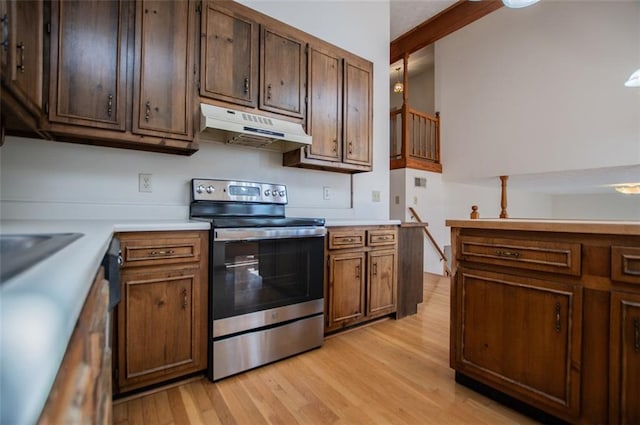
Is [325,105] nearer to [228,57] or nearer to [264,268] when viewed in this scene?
[228,57]

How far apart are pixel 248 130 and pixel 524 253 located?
1.69 meters

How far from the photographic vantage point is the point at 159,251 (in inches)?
62.7

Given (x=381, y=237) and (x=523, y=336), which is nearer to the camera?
(x=523, y=336)

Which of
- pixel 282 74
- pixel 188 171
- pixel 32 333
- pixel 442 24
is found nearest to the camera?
pixel 32 333

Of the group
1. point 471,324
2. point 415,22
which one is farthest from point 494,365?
point 415,22

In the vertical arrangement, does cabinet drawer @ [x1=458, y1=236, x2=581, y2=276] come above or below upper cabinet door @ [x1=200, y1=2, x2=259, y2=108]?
below

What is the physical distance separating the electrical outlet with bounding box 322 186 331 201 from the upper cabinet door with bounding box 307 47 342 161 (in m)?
0.35

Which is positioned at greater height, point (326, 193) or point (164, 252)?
point (326, 193)

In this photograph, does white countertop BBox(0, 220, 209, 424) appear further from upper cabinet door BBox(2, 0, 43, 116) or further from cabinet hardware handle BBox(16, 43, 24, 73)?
cabinet hardware handle BBox(16, 43, 24, 73)

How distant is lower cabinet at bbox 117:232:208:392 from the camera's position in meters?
1.52

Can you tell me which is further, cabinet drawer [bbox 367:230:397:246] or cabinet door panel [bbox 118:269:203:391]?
cabinet drawer [bbox 367:230:397:246]

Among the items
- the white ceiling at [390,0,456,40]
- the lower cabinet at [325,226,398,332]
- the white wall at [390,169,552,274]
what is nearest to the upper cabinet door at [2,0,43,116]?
the lower cabinet at [325,226,398,332]

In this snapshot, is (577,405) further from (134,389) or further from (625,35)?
(625,35)

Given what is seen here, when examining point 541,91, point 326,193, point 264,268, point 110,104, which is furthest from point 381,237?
point 541,91
